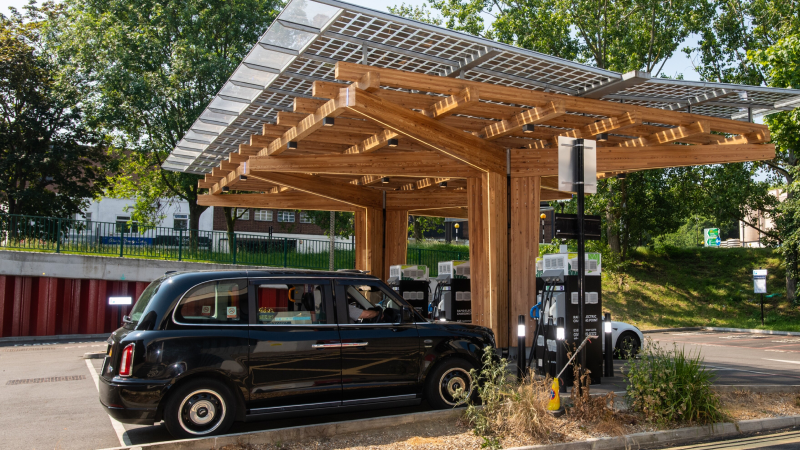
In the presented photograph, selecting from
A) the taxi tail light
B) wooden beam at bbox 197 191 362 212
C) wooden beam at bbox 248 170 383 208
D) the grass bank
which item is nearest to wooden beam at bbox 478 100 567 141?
wooden beam at bbox 248 170 383 208

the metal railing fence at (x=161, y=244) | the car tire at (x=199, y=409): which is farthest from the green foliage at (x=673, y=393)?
the metal railing fence at (x=161, y=244)

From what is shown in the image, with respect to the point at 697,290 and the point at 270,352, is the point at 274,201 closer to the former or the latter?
the point at 270,352

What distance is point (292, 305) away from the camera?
734 cm

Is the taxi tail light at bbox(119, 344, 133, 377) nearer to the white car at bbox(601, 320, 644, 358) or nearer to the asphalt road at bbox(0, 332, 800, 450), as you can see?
the asphalt road at bbox(0, 332, 800, 450)

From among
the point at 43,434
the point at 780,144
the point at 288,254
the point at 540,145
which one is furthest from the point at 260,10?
the point at 43,434

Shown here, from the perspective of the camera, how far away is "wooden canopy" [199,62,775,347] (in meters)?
11.2


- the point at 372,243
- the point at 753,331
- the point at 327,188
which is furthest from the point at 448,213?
the point at 753,331

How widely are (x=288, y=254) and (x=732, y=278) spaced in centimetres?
2245

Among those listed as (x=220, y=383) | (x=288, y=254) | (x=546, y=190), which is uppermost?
(x=546, y=190)

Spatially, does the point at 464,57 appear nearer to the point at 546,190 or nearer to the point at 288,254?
the point at 546,190

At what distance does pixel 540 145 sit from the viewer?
14898 millimetres

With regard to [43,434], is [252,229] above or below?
above

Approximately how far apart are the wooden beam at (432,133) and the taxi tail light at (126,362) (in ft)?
17.0

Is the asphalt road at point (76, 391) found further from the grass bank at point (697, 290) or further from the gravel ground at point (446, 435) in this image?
the grass bank at point (697, 290)
